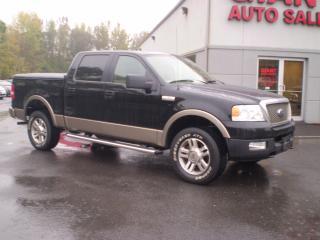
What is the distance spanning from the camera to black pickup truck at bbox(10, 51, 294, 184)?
5.66 meters

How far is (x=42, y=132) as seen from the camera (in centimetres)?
825

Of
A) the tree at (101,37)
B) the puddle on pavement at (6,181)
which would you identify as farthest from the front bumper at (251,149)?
the tree at (101,37)

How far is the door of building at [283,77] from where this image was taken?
13.9 metres

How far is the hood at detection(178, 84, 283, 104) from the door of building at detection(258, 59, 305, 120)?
7.89 metres

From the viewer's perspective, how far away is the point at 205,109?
19.0ft

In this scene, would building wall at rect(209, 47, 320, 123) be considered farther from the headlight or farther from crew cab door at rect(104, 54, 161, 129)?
the headlight

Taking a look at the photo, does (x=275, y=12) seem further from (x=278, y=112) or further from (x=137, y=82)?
(x=137, y=82)

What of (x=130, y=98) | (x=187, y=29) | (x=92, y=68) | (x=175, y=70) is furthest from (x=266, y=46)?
(x=130, y=98)

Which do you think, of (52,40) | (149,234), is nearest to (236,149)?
(149,234)

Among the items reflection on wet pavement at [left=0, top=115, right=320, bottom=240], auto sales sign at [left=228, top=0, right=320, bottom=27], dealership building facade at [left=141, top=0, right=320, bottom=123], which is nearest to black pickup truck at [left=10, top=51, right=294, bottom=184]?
reflection on wet pavement at [left=0, top=115, right=320, bottom=240]

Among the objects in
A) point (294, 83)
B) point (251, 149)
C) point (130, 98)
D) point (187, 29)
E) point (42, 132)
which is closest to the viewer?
point (251, 149)

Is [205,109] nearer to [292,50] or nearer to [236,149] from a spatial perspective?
[236,149]

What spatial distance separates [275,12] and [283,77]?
2159 mm

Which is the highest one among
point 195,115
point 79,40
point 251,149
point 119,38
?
point 119,38
